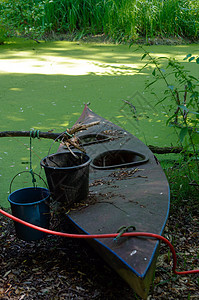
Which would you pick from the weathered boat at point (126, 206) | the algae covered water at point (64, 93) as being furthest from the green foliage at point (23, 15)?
the weathered boat at point (126, 206)

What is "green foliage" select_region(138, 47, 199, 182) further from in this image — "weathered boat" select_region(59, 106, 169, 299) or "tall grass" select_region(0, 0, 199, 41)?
"tall grass" select_region(0, 0, 199, 41)

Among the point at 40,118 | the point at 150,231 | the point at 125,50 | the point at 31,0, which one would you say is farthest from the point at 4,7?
the point at 150,231

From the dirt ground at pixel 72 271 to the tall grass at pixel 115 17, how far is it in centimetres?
499

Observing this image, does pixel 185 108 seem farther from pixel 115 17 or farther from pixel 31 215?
pixel 115 17

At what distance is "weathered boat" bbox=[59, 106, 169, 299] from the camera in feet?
4.36

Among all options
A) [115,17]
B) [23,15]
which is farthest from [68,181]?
[115,17]

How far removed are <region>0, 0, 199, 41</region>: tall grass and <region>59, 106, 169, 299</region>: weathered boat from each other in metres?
4.43

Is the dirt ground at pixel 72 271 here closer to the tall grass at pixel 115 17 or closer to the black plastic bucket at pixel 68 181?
the black plastic bucket at pixel 68 181

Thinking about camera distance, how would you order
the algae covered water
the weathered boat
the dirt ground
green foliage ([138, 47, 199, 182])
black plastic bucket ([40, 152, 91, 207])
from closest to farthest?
the weathered boat, the dirt ground, black plastic bucket ([40, 152, 91, 207]), green foliage ([138, 47, 199, 182]), the algae covered water

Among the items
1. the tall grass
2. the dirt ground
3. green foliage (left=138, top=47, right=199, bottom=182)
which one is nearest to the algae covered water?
green foliage (left=138, top=47, right=199, bottom=182)

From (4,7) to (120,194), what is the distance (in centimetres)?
542

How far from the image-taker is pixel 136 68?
202 inches

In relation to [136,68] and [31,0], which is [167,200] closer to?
[136,68]

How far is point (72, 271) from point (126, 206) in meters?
0.39
